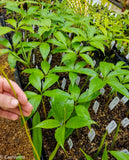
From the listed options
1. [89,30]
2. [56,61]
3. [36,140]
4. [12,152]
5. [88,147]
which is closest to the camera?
[36,140]

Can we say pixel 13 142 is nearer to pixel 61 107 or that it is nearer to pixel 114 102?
pixel 61 107

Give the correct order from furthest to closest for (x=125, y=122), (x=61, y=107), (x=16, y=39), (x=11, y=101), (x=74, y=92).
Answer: (x=16, y=39), (x=125, y=122), (x=74, y=92), (x=61, y=107), (x=11, y=101)

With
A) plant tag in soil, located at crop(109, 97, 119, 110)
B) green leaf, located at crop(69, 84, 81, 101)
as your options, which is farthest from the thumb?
plant tag in soil, located at crop(109, 97, 119, 110)

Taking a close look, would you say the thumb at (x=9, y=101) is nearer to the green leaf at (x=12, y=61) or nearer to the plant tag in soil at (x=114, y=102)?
the green leaf at (x=12, y=61)

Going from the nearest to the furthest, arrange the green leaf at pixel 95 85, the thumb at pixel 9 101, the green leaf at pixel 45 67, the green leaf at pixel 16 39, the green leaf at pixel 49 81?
the thumb at pixel 9 101 < the green leaf at pixel 95 85 < the green leaf at pixel 49 81 < the green leaf at pixel 45 67 < the green leaf at pixel 16 39

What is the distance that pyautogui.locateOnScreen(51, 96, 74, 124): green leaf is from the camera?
23.1 inches

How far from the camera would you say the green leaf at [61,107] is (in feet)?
1.92

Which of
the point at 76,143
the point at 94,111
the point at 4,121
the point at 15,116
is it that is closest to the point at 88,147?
the point at 76,143

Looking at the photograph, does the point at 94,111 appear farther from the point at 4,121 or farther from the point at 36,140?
the point at 4,121

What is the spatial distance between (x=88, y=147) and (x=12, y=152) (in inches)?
17.4

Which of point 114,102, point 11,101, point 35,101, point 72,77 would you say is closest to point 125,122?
point 114,102

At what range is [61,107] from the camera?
1.97ft

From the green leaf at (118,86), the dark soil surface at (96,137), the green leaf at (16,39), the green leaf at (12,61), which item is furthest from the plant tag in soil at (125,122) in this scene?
the green leaf at (16,39)

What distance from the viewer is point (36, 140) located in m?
0.66
